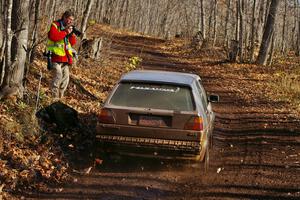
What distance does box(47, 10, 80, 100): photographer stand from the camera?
9664 mm

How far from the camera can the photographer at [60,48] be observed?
966cm

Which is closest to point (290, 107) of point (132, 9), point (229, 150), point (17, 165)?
point (229, 150)

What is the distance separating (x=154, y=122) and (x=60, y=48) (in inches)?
145

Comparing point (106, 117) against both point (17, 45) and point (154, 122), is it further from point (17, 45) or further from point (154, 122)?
point (17, 45)

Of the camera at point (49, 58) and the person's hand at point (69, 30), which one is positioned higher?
the person's hand at point (69, 30)

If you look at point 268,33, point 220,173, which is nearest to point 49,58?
point 220,173

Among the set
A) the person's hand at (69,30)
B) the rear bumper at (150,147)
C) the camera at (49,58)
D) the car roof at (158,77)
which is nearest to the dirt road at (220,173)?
the rear bumper at (150,147)

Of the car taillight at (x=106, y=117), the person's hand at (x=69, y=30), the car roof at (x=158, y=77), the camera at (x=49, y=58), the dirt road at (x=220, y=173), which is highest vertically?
the person's hand at (x=69, y=30)

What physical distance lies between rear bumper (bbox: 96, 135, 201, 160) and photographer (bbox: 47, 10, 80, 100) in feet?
10.6

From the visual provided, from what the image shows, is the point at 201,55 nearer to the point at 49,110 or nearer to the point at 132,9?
the point at 49,110

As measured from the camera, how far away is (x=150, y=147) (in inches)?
286

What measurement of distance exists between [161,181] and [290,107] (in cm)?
868

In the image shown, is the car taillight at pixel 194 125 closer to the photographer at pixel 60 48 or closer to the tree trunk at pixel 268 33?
the photographer at pixel 60 48

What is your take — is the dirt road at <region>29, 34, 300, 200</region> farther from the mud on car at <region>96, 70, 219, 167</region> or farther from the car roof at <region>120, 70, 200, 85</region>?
the car roof at <region>120, 70, 200, 85</region>
